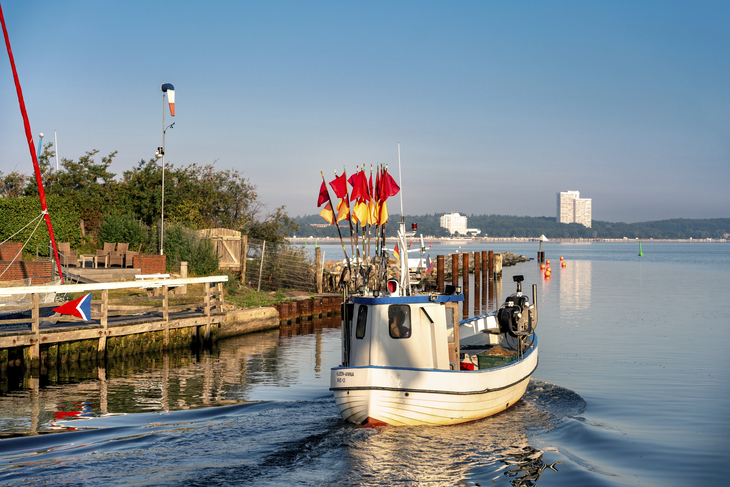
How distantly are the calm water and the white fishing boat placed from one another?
361 millimetres

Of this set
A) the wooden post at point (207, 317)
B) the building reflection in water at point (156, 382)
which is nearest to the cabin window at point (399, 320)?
the building reflection in water at point (156, 382)

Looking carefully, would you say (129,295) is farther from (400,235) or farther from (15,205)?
(400,235)

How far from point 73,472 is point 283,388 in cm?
708

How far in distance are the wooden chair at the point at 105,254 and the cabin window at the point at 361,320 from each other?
18665 mm

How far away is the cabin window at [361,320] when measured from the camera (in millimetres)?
12000

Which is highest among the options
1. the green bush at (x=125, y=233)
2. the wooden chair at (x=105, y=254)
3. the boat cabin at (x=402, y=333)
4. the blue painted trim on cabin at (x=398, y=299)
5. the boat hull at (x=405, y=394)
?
the green bush at (x=125, y=233)

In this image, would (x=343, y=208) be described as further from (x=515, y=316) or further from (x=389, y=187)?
(x=515, y=316)

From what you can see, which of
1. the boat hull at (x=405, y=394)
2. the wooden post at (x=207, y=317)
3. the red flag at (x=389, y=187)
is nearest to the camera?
the boat hull at (x=405, y=394)

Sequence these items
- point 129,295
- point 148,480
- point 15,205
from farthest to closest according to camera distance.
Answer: point 15,205
point 129,295
point 148,480

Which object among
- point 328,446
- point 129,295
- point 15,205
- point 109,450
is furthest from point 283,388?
point 15,205

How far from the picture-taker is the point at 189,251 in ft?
94.2

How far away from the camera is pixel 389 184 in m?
12.3

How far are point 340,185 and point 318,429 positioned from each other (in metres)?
4.35

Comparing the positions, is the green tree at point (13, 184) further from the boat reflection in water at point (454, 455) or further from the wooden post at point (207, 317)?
the boat reflection in water at point (454, 455)
